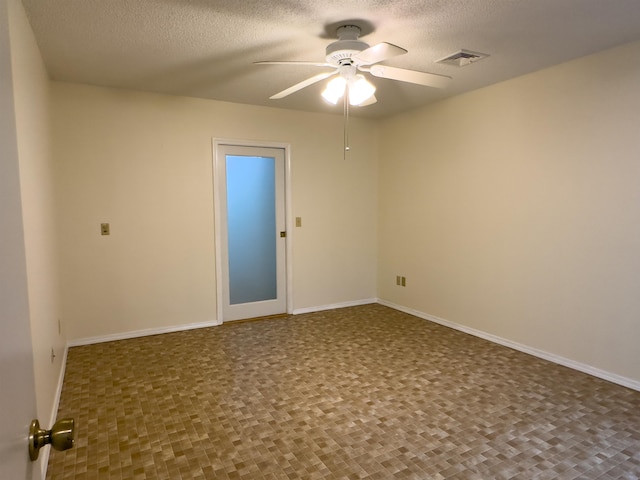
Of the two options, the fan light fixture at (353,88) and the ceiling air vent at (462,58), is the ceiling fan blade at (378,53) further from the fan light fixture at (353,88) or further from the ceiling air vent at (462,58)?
the ceiling air vent at (462,58)

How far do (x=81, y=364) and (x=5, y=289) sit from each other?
317 cm

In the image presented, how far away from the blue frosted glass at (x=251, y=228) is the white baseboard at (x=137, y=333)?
0.42m

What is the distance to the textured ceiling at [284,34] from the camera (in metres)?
2.23

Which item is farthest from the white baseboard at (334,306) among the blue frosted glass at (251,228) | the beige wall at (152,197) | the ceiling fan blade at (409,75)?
the ceiling fan blade at (409,75)

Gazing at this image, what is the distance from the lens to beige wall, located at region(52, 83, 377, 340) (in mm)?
3656

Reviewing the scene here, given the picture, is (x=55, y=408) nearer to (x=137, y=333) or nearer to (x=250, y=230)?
(x=137, y=333)

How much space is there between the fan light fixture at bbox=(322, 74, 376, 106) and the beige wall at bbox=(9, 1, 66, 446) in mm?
1751

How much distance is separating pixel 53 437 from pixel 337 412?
200 centimetres

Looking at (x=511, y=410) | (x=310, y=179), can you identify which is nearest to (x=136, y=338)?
(x=310, y=179)

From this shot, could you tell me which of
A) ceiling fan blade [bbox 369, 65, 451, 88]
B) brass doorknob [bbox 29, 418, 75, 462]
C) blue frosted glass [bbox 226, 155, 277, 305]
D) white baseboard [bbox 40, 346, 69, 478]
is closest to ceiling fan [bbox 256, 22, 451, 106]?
ceiling fan blade [bbox 369, 65, 451, 88]

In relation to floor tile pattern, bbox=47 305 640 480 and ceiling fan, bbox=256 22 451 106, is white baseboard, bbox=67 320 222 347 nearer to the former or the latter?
floor tile pattern, bbox=47 305 640 480

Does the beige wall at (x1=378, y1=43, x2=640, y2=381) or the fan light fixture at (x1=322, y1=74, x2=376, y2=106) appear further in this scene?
the beige wall at (x1=378, y1=43, x2=640, y2=381)

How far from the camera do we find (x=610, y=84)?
285 centimetres

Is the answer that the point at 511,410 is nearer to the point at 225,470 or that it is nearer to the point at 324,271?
the point at 225,470
